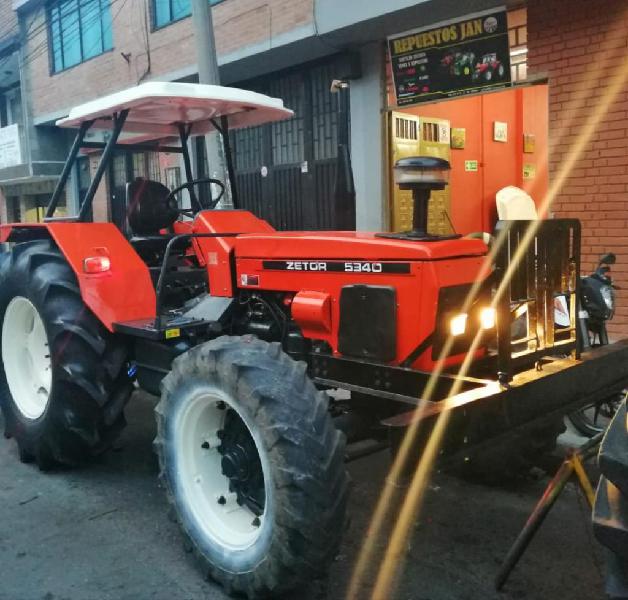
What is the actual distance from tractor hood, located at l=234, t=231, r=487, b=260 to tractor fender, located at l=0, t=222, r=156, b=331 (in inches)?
30.6

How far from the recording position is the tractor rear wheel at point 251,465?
8.68 feet

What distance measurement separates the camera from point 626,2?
22.9 feet

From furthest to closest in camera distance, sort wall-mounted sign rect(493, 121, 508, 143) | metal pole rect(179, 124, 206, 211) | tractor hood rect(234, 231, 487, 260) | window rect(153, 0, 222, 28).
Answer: window rect(153, 0, 222, 28) → wall-mounted sign rect(493, 121, 508, 143) → metal pole rect(179, 124, 206, 211) → tractor hood rect(234, 231, 487, 260)

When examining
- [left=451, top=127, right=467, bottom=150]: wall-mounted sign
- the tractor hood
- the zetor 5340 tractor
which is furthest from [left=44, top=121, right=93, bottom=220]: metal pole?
[left=451, top=127, right=467, bottom=150]: wall-mounted sign

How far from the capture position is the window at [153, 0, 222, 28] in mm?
12922

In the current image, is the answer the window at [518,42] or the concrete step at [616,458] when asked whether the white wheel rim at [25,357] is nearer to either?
the concrete step at [616,458]

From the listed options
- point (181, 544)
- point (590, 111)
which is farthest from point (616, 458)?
point (590, 111)

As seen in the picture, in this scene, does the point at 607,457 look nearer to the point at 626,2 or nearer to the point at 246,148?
the point at 626,2

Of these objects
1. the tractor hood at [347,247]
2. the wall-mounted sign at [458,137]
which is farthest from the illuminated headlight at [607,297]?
the wall-mounted sign at [458,137]

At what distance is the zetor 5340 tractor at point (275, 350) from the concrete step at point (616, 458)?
0.68 metres

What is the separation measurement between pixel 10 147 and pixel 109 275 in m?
17.1

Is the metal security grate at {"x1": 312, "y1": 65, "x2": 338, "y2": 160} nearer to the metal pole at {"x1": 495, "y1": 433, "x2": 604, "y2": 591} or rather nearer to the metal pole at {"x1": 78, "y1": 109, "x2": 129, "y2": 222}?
the metal pole at {"x1": 78, "y1": 109, "x2": 129, "y2": 222}

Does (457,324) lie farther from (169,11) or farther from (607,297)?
(169,11)

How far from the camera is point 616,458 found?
6.13 ft
